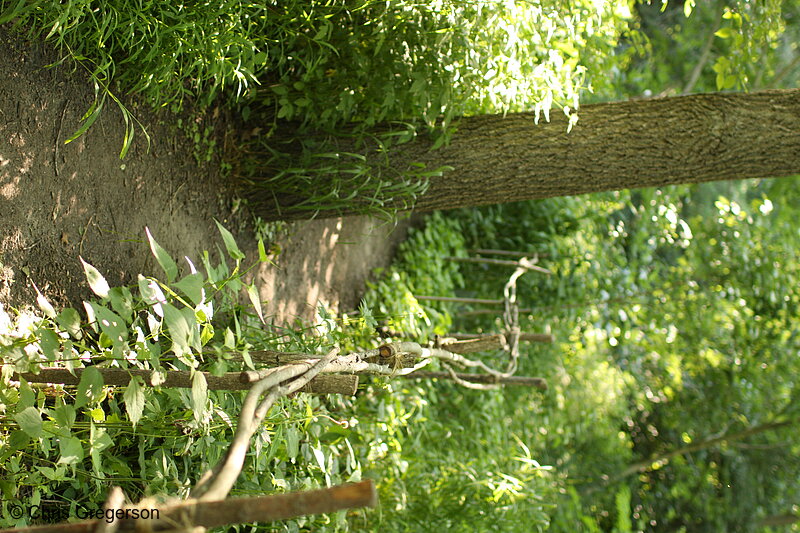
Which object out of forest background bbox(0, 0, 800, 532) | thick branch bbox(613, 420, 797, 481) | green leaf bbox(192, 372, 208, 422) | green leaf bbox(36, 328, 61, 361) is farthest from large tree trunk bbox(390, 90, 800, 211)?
thick branch bbox(613, 420, 797, 481)

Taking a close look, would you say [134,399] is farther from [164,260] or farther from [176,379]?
[164,260]

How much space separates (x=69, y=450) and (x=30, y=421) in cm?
10

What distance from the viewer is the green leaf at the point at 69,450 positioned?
1.36 meters

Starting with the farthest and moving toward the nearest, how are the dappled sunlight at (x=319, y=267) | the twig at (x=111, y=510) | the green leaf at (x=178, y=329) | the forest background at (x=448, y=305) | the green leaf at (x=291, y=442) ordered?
1. the dappled sunlight at (x=319, y=267)
2. the green leaf at (x=291, y=442)
3. the forest background at (x=448, y=305)
4. the green leaf at (x=178, y=329)
5. the twig at (x=111, y=510)

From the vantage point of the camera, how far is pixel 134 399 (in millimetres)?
1435

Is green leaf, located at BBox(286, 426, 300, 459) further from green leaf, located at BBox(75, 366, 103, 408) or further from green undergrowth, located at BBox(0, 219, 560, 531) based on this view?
green leaf, located at BBox(75, 366, 103, 408)

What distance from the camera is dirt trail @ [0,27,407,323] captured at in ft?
5.74

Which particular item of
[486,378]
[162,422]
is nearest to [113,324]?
[162,422]

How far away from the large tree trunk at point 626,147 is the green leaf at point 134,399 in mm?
1442

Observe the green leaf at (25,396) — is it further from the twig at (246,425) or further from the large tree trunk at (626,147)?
Answer: the large tree trunk at (626,147)

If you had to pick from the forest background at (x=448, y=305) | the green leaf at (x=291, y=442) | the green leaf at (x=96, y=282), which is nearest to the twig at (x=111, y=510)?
the forest background at (x=448, y=305)

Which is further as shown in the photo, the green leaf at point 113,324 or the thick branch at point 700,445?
the thick branch at point 700,445

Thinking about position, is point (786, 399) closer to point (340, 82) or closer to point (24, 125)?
point (340, 82)

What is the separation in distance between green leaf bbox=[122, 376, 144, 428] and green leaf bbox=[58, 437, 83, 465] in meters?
0.12
